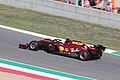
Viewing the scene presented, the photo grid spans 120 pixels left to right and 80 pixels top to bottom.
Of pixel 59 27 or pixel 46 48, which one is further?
pixel 59 27

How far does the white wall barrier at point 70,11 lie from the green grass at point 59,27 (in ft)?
0.99

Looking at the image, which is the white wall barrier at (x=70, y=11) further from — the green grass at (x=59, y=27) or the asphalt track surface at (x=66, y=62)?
the asphalt track surface at (x=66, y=62)

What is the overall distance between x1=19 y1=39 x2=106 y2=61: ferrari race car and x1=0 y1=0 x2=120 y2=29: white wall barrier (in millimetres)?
7056

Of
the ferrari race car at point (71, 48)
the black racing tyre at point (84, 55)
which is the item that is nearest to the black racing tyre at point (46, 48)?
the ferrari race car at point (71, 48)

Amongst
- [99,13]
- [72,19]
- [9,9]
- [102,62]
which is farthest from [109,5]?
[102,62]

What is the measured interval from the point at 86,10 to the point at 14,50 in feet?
27.0

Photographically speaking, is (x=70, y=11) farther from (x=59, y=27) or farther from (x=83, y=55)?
(x=83, y=55)

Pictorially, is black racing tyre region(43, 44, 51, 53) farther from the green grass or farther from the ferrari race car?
the green grass

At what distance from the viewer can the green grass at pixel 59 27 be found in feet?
64.9

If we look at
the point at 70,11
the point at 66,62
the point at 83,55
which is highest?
the point at 70,11

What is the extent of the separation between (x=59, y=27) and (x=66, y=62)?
744 centimetres

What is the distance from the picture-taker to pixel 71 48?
49.6ft

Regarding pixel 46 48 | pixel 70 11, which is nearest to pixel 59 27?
pixel 70 11

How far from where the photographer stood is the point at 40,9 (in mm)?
24625
